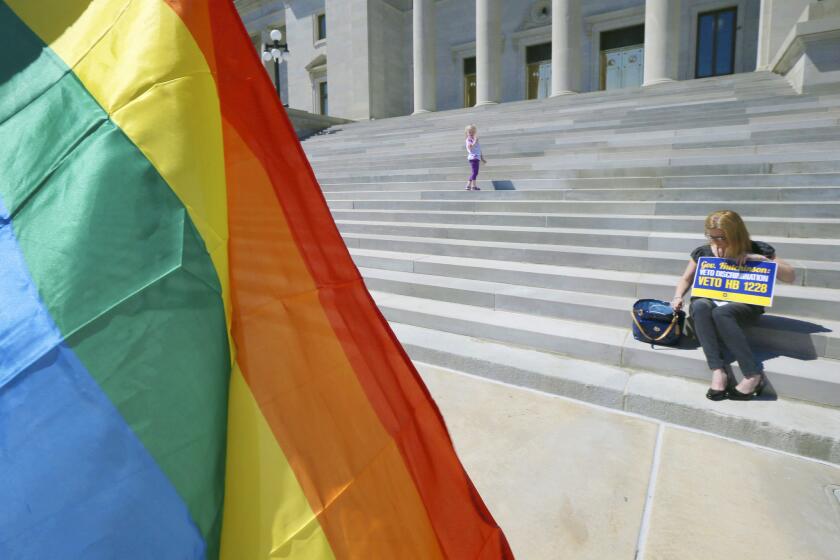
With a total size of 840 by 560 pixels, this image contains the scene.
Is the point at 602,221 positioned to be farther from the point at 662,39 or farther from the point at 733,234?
the point at 662,39

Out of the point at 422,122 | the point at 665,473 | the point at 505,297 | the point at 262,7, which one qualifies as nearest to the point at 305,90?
the point at 262,7

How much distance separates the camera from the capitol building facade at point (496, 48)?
692 inches

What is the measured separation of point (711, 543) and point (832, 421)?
1487mm

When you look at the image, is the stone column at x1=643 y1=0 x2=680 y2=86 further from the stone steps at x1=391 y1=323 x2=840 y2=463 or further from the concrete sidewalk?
the concrete sidewalk

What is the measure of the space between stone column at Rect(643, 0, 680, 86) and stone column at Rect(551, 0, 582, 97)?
2555 mm

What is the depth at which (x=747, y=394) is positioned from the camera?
133 inches

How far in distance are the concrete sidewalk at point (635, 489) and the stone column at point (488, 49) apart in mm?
18210

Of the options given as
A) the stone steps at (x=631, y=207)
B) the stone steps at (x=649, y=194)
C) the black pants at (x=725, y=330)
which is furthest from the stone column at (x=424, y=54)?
the black pants at (x=725, y=330)

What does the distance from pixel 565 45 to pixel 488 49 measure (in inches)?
129

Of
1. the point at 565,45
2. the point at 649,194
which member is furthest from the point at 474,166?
the point at 565,45

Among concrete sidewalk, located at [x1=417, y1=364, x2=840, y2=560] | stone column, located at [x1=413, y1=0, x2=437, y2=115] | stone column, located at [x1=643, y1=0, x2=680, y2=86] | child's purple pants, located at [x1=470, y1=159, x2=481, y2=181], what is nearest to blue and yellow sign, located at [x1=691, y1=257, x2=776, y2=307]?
concrete sidewalk, located at [x1=417, y1=364, x2=840, y2=560]

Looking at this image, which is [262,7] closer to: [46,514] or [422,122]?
[422,122]

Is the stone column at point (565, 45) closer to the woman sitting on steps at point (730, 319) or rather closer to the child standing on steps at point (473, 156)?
the child standing on steps at point (473, 156)

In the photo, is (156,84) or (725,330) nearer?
(156,84)
